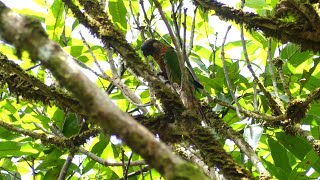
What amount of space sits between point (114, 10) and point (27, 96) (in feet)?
3.47

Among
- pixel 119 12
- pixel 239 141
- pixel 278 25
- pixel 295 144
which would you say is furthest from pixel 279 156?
pixel 119 12

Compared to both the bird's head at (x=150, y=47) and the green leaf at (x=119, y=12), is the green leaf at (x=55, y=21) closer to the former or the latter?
the green leaf at (x=119, y=12)

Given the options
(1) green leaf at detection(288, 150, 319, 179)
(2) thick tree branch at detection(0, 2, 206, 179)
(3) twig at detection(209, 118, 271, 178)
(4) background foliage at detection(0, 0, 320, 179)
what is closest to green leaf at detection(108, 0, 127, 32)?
(4) background foliage at detection(0, 0, 320, 179)

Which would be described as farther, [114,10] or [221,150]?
[114,10]

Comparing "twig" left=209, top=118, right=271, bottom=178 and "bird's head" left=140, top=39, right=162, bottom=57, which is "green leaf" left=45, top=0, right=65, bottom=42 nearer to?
"bird's head" left=140, top=39, right=162, bottom=57

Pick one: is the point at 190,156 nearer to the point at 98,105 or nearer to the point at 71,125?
the point at 71,125

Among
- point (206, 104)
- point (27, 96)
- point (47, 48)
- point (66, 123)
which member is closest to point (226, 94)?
point (206, 104)

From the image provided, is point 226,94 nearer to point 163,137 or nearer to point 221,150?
point 163,137

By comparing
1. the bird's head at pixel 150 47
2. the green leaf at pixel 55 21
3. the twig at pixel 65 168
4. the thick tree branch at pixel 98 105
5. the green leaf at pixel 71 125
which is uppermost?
the green leaf at pixel 55 21

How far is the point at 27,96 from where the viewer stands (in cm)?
161

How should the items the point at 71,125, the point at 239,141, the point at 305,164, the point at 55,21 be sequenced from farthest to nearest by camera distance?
the point at 55,21 < the point at 71,125 < the point at 305,164 < the point at 239,141

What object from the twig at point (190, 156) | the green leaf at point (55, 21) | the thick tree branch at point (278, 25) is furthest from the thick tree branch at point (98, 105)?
the green leaf at point (55, 21)

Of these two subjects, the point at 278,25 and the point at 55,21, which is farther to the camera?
the point at 55,21

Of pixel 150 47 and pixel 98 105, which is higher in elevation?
pixel 150 47
